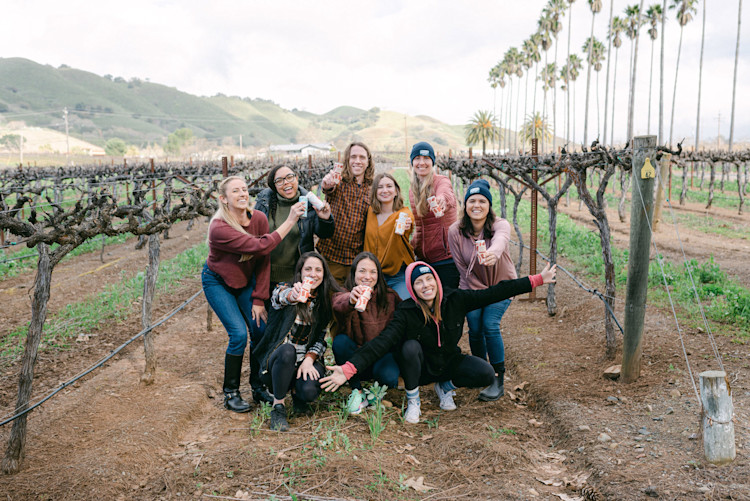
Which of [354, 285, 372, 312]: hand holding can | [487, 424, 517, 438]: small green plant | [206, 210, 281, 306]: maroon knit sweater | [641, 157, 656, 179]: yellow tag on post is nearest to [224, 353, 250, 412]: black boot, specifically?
[206, 210, 281, 306]: maroon knit sweater

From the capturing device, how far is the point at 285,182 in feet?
14.2

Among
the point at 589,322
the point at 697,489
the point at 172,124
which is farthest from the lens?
the point at 172,124

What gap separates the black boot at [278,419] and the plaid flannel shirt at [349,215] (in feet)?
4.32

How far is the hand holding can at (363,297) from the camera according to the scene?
3.82 meters

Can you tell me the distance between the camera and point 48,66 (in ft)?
494

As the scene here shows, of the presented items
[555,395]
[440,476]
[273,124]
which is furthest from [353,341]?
[273,124]

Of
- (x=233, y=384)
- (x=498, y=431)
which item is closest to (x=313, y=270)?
(x=233, y=384)

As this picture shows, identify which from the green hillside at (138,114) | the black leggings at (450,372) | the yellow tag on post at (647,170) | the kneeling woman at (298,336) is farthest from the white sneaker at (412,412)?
the green hillside at (138,114)

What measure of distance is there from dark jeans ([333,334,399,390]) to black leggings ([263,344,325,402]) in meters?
0.23

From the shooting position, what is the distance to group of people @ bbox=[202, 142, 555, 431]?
13.2ft

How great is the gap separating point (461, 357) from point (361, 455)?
1.19m

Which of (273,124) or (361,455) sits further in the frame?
(273,124)

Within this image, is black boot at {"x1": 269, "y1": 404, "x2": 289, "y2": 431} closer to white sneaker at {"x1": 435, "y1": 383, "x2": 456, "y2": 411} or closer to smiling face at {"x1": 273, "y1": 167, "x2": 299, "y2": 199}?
white sneaker at {"x1": 435, "y1": 383, "x2": 456, "y2": 411}

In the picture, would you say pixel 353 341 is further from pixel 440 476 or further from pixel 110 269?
pixel 110 269
